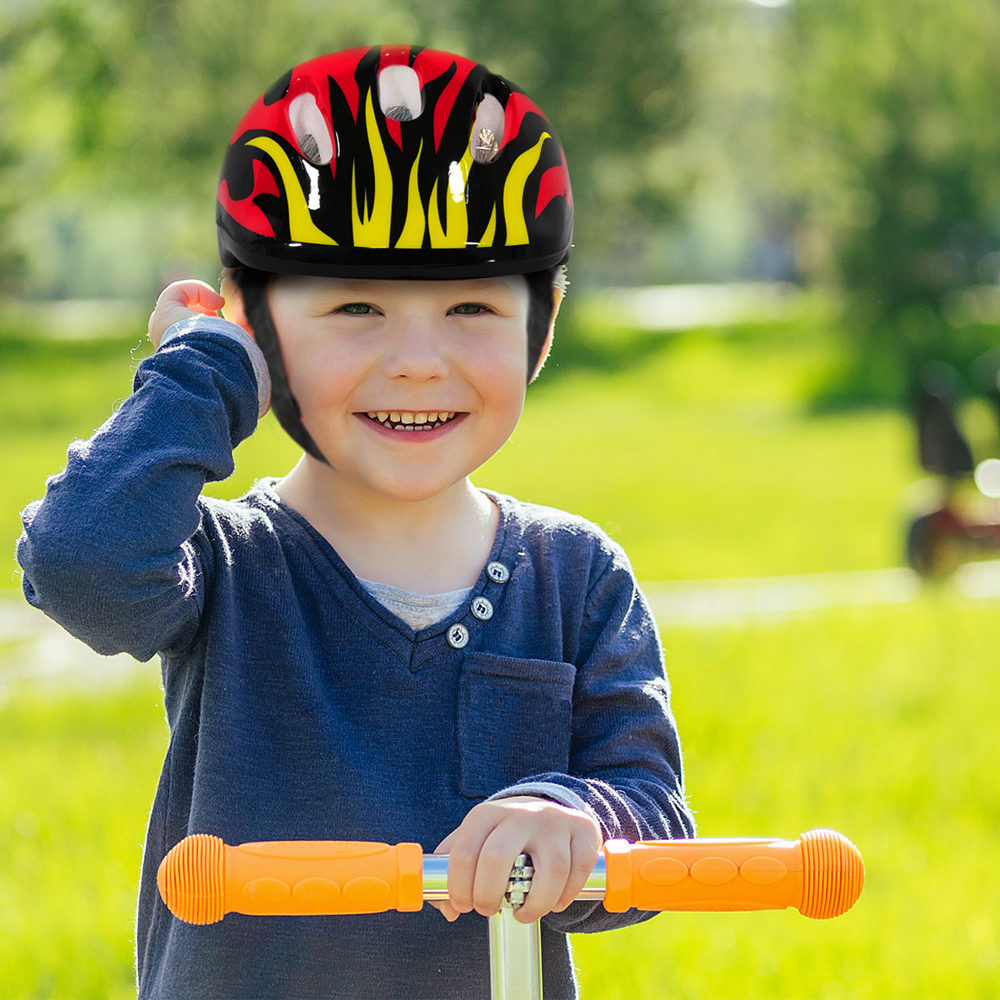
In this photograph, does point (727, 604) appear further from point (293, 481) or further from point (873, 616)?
point (293, 481)

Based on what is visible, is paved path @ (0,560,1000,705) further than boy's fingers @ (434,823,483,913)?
Yes

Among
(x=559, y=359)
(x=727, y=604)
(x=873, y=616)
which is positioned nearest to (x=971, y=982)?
(x=873, y=616)

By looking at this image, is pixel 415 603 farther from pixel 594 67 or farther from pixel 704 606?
pixel 594 67

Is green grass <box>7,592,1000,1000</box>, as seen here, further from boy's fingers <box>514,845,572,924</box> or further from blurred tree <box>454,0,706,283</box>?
blurred tree <box>454,0,706,283</box>

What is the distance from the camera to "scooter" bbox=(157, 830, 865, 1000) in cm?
130

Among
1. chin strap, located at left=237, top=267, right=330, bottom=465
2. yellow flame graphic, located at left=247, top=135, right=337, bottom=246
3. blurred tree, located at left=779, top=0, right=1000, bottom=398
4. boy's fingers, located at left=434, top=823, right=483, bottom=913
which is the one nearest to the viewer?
boy's fingers, located at left=434, top=823, right=483, bottom=913

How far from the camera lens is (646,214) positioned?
36188 millimetres

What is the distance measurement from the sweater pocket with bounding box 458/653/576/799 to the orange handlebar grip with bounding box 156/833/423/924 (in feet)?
1.82

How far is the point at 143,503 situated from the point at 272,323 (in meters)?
0.42

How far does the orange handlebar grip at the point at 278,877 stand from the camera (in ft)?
4.26

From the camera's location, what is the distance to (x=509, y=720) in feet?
6.28

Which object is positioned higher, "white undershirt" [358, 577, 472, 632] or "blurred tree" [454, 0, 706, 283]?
"blurred tree" [454, 0, 706, 283]

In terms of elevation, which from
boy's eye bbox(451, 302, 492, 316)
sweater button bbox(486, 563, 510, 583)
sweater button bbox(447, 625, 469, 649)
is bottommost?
sweater button bbox(447, 625, 469, 649)

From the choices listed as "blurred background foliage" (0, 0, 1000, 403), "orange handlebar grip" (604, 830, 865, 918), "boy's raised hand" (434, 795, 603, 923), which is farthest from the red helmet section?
"blurred background foliage" (0, 0, 1000, 403)
